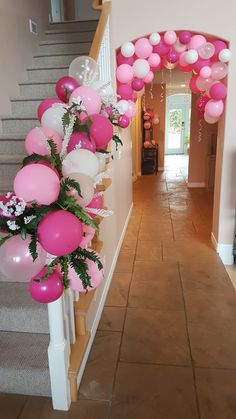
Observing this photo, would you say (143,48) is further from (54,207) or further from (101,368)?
→ (101,368)

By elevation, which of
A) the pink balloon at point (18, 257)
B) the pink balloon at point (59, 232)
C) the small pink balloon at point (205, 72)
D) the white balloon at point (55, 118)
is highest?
the small pink balloon at point (205, 72)

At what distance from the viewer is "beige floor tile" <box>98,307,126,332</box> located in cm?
259

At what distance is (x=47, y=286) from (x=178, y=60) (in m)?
2.91

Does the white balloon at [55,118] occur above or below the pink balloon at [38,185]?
above

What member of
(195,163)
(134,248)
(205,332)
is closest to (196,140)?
(195,163)

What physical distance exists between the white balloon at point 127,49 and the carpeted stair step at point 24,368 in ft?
8.81

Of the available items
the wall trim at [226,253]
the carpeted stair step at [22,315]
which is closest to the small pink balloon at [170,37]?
the wall trim at [226,253]

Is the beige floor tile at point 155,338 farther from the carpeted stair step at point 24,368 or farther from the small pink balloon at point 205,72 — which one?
the small pink balloon at point 205,72

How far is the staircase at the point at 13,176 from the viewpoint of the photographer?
74.7 inches

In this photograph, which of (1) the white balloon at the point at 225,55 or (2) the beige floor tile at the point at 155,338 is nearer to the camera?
(2) the beige floor tile at the point at 155,338

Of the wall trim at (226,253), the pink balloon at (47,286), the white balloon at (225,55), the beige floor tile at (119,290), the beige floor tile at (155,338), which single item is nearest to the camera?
the pink balloon at (47,286)

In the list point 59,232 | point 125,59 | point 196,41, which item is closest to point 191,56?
point 196,41

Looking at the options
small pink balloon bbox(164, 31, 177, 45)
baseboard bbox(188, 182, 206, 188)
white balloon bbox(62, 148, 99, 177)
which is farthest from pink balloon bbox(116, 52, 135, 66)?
baseboard bbox(188, 182, 206, 188)

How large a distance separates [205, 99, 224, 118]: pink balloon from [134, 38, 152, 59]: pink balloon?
79 cm
